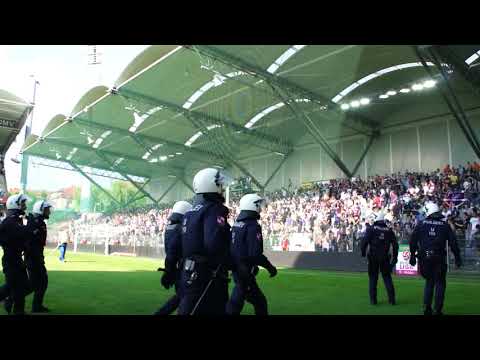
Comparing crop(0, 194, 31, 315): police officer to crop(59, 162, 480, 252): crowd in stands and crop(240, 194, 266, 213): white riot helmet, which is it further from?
crop(59, 162, 480, 252): crowd in stands

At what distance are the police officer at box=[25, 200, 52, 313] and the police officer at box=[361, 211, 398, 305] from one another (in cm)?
707

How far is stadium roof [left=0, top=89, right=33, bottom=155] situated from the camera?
41.2 feet

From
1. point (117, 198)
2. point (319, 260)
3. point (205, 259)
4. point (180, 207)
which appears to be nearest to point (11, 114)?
point (180, 207)

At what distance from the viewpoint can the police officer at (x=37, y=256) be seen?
890 cm

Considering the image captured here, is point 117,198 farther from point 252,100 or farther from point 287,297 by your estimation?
point 287,297

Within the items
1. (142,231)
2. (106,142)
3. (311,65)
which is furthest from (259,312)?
(106,142)

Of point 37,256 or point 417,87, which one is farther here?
point 417,87

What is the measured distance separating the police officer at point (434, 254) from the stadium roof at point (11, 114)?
10880 millimetres

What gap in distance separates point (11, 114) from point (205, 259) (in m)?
10.5

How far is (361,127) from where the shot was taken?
36.2 meters

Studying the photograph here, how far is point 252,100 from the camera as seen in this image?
104ft
